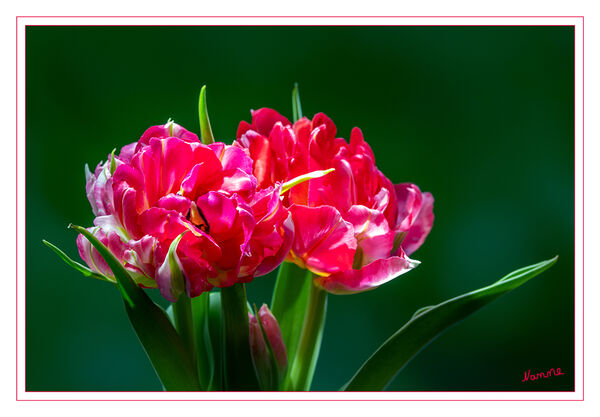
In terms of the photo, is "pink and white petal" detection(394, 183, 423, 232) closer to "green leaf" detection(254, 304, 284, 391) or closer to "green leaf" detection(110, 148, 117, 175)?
"green leaf" detection(254, 304, 284, 391)

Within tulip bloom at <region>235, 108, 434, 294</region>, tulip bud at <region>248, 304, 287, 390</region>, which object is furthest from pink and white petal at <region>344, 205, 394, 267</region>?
tulip bud at <region>248, 304, 287, 390</region>

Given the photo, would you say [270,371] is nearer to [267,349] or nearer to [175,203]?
[267,349]

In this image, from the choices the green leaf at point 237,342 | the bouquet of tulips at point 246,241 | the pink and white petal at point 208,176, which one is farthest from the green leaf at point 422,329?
the pink and white petal at point 208,176

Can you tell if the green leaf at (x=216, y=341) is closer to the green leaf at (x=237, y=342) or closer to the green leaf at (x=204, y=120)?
the green leaf at (x=237, y=342)

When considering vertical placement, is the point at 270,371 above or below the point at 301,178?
below

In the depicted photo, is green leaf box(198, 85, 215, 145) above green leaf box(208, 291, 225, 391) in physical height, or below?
above

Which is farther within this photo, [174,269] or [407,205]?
[407,205]

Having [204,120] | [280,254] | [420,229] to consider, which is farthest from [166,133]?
[420,229]

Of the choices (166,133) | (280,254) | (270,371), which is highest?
(166,133)
